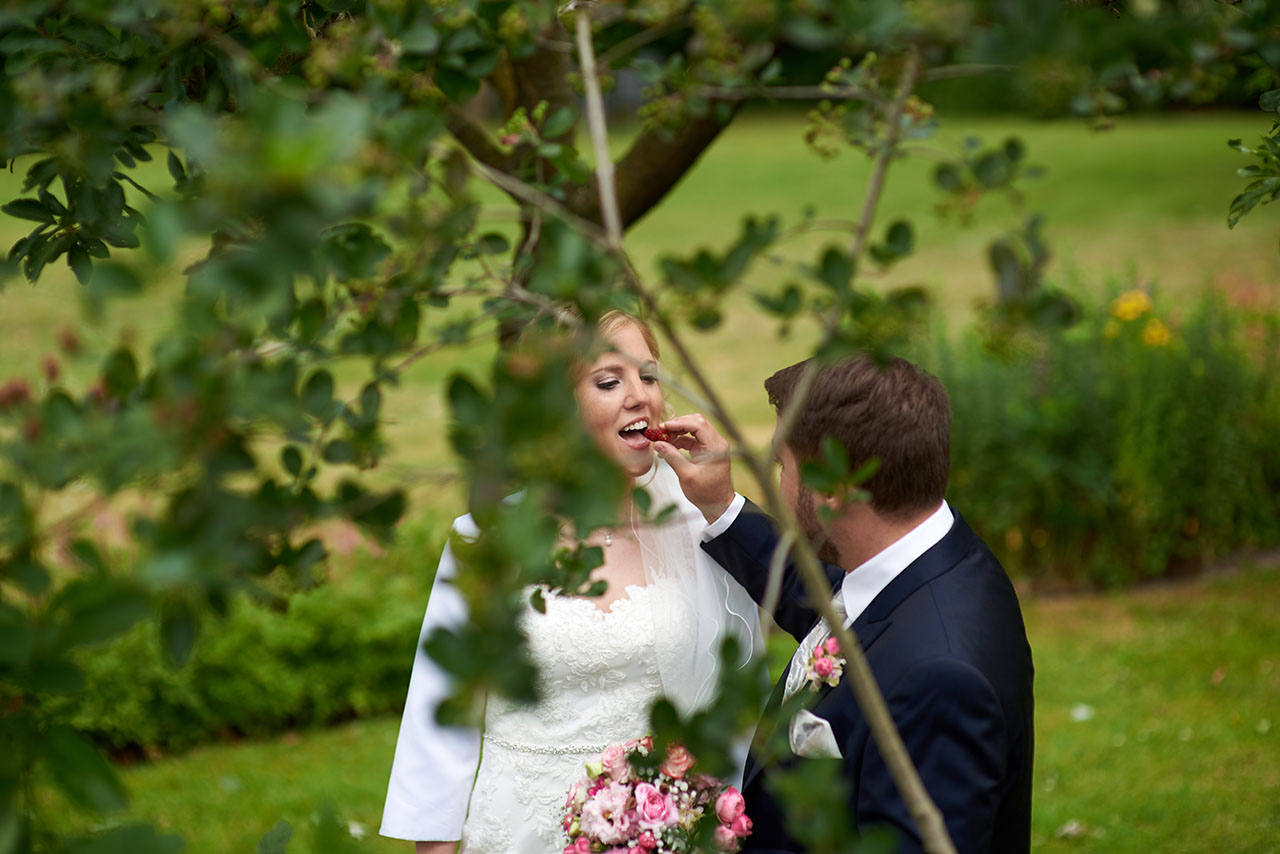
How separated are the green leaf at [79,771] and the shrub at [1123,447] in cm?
539

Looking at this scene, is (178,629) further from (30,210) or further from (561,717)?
(561,717)

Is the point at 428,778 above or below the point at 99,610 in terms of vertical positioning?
below

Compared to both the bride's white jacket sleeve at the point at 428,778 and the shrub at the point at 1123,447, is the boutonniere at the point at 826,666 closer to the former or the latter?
the bride's white jacket sleeve at the point at 428,778

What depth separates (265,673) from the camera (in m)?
5.35

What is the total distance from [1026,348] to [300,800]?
13.8ft

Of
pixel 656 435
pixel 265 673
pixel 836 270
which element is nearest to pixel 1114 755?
pixel 656 435

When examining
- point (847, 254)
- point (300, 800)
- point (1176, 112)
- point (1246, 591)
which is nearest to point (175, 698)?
point (300, 800)

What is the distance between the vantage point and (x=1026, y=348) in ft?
4.45

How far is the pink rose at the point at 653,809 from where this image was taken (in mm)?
2322

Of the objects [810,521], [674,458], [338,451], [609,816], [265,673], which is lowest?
[265,673]

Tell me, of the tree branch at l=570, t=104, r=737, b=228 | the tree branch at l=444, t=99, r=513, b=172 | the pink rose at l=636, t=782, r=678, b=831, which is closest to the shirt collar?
the pink rose at l=636, t=782, r=678, b=831

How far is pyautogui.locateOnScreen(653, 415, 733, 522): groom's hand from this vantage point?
281 centimetres

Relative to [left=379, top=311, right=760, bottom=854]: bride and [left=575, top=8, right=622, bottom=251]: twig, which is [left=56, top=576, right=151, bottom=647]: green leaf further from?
[left=379, top=311, right=760, bottom=854]: bride

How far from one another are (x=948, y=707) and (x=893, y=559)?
1.19 ft
